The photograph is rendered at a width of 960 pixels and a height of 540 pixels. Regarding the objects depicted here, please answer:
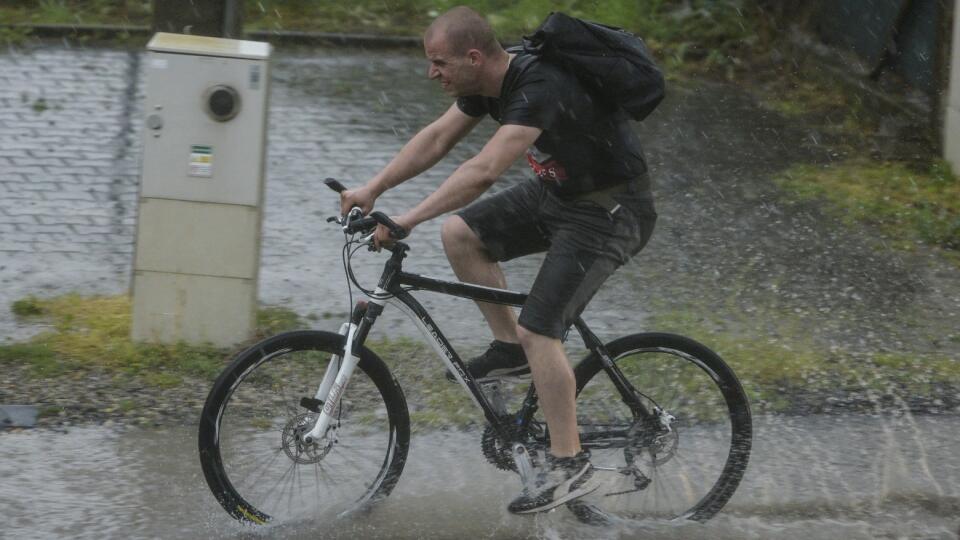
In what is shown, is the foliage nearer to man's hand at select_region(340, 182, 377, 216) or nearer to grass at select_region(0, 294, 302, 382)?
grass at select_region(0, 294, 302, 382)

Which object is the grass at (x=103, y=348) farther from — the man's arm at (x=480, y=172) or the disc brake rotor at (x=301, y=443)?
the man's arm at (x=480, y=172)

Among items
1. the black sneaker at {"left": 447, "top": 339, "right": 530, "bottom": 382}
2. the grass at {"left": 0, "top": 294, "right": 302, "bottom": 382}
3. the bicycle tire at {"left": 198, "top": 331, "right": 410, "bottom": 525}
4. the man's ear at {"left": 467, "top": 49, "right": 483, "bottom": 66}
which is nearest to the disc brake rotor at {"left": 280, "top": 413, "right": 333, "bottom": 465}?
the bicycle tire at {"left": 198, "top": 331, "right": 410, "bottom": 525}

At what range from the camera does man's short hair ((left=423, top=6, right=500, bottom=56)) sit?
4684 mm

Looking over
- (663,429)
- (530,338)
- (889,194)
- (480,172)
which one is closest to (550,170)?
(480,172)

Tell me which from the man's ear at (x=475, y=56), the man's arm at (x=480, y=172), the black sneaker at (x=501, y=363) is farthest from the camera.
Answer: the black sneaker at (x=501, y=363)

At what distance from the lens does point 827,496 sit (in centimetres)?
557

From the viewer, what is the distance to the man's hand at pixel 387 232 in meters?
4.65

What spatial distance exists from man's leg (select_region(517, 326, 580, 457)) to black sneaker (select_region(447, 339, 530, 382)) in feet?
0.76

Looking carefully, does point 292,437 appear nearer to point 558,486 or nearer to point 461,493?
point 461,493

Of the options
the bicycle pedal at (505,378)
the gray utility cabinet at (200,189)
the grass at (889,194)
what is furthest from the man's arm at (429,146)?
the grass at (889,194)

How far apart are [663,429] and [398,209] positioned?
13.6 feet

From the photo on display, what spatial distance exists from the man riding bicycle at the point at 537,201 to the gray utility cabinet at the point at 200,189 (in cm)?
166

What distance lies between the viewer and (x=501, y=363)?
520cm

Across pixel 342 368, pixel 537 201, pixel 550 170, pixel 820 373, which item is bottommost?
pixel 820 373
